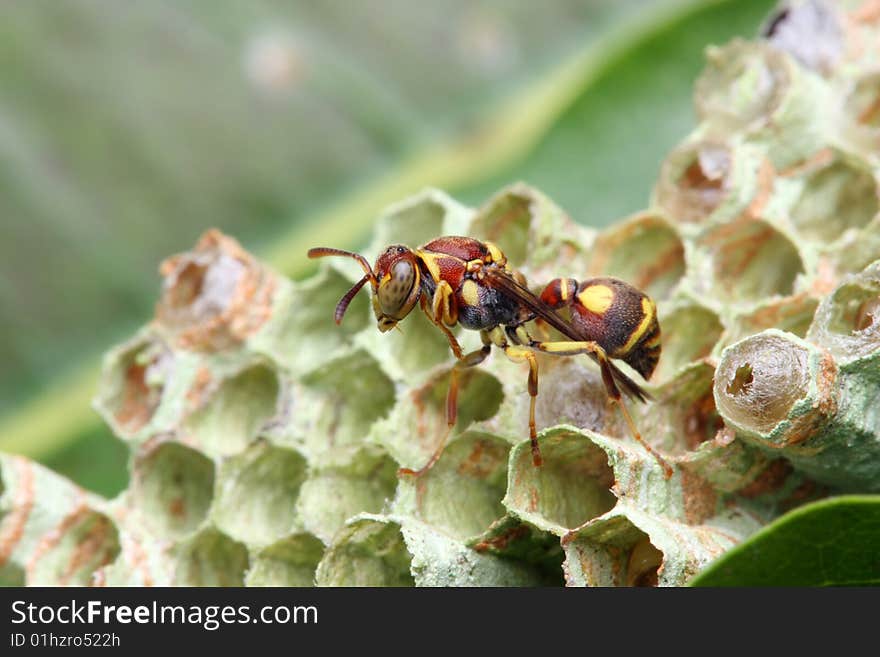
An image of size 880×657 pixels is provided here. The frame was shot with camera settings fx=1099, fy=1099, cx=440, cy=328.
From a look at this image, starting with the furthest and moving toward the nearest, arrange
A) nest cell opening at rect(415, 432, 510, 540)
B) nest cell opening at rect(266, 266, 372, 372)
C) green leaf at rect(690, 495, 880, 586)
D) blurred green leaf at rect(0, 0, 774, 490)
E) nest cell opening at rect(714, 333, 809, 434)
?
blurred green leaf at rect(0, 0, 774, 490) < nest cell opening at rect(266, 266, 372, 372) < nest cell opening at rect(415, 432, 510, 540) < nest cell opening at rect(714, 333, 809, 434) < green leaf at rect(690, 495, 880, 586)

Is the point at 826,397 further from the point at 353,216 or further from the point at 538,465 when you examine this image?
the point at 353,216

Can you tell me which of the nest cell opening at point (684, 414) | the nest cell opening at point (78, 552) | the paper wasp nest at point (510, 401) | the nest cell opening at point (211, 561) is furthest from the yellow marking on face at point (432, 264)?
the nest cell opening at point (78, 552)

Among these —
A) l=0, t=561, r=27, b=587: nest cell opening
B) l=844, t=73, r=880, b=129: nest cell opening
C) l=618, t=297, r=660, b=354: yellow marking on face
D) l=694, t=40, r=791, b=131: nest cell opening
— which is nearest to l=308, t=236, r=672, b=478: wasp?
l=618, t=297, r=660, b=354: yellow marking on face

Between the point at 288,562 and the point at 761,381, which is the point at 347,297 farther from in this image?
the point at 761,381

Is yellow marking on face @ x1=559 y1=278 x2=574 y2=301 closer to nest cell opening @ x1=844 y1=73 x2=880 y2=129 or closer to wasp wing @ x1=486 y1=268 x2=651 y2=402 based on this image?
wasp wing @ x1=486 y1=268 x2=651 y2=402

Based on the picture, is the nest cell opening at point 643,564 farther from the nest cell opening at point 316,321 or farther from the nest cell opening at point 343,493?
the nest cell opening at point 316,321

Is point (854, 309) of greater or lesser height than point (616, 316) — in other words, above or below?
below

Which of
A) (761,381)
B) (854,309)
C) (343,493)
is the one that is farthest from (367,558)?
(854,309)

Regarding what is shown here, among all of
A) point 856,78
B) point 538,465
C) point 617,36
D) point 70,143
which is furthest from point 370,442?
point 617,36
